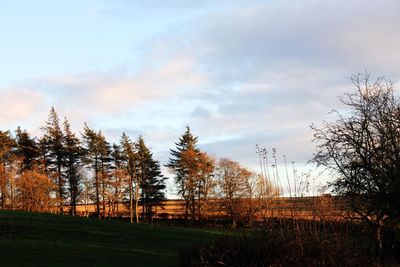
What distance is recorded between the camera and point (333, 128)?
1080 inches

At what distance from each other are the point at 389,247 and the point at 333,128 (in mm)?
8385

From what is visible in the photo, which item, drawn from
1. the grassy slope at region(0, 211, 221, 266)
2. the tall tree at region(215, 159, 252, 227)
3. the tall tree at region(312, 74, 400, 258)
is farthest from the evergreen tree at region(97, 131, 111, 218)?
the tall tree at region(312, 74, 400, 258)

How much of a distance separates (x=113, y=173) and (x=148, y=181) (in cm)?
647

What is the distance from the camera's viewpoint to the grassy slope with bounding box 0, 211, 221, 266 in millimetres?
20169

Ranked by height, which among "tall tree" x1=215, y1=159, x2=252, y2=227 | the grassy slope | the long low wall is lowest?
the grassy slope

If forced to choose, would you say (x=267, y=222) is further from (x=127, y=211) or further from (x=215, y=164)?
(x=127, y=211)

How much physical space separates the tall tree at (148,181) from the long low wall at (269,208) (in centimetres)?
158

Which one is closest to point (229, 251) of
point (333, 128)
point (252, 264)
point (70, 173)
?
point (252, 264)

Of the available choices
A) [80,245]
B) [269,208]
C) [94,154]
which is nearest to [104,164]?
[94,154]

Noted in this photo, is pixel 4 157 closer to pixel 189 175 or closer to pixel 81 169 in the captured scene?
pixel 81 169

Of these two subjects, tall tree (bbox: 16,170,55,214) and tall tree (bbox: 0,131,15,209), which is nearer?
tall tree (bbox: 16,170,55,214)

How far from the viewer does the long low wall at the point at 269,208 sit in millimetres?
15741

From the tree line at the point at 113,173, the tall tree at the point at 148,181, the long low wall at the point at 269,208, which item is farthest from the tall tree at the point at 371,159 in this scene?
the tall tree at the point at 148,181

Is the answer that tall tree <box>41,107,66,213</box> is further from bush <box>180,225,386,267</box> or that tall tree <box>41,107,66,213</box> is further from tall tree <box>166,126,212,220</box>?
bush <box>180,225,386,267</box>
